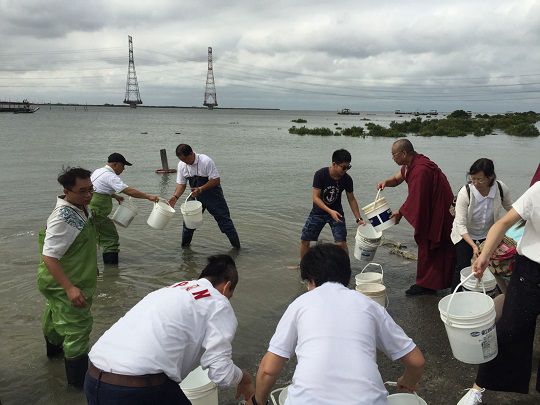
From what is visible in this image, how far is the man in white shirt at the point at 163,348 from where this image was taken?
2.28 meters

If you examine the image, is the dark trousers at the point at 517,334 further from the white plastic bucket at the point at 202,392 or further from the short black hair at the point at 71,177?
the short black hair at the point at 71,177

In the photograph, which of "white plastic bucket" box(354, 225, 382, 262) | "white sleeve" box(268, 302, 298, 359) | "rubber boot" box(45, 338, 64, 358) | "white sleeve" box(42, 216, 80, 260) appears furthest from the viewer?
"white plastic bucket" box(354, 225, 382, 262)

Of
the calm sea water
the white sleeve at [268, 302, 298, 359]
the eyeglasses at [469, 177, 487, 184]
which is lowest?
the calm sea water

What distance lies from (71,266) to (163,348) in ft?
5.53

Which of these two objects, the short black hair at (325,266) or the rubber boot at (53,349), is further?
the rubber boot at (53,349)

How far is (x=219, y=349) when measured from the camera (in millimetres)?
2299

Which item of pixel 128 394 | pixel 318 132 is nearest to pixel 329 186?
pixel 128 394

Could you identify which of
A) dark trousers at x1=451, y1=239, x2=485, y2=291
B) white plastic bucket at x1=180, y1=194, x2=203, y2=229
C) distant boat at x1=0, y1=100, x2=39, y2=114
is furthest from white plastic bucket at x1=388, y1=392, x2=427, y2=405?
distant boat at x1=0, y1=100, x2=39, y2=114

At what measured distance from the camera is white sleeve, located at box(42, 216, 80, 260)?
3.41m

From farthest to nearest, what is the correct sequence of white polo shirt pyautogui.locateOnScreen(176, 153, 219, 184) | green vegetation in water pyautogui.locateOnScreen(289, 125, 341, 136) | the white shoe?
green vegetation in water pyautogui.locateOnScreen(289, 125, 341, 136), white polo shirt pyautogui.locateOnScreen(176, 153, 219, 184), the white shoe

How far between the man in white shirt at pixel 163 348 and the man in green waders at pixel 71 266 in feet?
4.22

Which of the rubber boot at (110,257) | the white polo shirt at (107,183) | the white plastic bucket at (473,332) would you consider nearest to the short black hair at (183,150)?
the white polo shirt at (107,183)

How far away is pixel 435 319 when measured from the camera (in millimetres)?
4957

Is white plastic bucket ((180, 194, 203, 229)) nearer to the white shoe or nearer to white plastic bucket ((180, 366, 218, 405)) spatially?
white plastic bucket ((180, 366, 218, 405))
